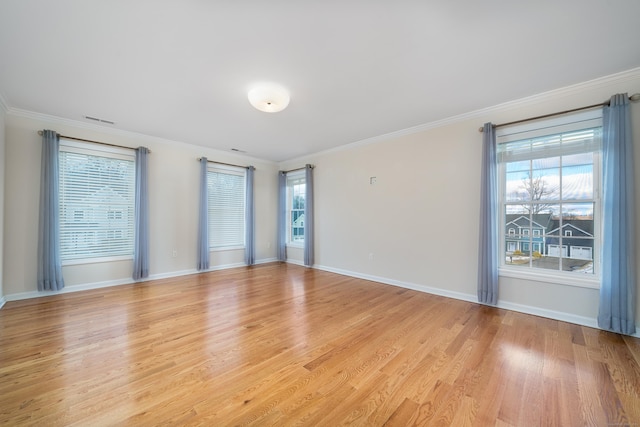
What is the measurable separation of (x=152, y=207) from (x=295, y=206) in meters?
3.14

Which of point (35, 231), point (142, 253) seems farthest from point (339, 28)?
point (35, 231)

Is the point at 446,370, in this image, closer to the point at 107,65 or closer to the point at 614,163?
the point at 614,163

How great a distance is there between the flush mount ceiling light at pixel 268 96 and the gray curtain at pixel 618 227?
3462 millimetres

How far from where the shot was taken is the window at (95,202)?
384cm

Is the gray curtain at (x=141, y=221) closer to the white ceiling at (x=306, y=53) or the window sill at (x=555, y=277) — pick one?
the white ceiling at (x=306, y=53)

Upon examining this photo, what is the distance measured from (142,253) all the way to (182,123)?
2.40 metres

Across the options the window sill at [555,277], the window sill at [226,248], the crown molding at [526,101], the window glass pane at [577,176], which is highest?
the crown molding at [526,101]

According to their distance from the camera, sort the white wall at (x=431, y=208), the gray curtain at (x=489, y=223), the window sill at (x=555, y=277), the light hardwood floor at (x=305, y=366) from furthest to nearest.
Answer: the gray curtain at (x=489, y=223) < the white wall at (x=431, y=208) < the window sill at (x=555, y=277) < the light hardwood floor at (x=305, y=366)

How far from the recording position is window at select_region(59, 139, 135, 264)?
3842mm

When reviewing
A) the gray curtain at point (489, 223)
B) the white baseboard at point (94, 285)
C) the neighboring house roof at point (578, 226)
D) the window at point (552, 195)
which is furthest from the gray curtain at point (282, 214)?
the neighboring house roof at point (578, 226)

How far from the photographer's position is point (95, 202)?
4078 mm

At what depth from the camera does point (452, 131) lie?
11.9 ft

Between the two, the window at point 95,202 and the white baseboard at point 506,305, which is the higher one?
the window at point 95,202

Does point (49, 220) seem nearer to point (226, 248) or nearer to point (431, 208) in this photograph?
point (226, 248)
